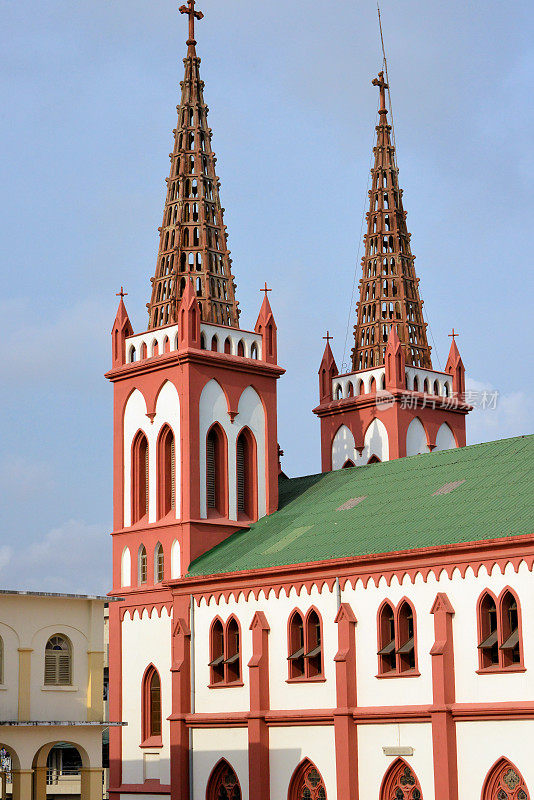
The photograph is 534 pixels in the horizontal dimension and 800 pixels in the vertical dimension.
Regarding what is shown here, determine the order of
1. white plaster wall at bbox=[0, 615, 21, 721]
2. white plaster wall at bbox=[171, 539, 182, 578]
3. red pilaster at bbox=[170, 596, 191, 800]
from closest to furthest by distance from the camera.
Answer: white plaster wall at bbox=[0, 615, 21, 721]
red pilaster at bbox=[170, 596, 191, 800]
white plaster wall at bbox=[171, 539, 182, 578]

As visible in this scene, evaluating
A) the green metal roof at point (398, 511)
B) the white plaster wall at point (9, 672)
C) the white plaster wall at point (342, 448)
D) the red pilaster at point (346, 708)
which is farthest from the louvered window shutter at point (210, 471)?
the white plaster wall at point (9, 672)

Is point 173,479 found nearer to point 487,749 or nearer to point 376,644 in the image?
point 376,644

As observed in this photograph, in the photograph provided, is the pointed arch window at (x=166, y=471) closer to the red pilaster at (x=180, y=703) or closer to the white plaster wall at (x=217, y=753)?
the red pilaster at (x=180, y=703)

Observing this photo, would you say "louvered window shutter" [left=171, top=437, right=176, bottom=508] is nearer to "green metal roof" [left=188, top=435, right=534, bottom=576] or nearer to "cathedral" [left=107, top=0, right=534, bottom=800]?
"cathedral" [left=107, top=0, right=534, bottom=800]

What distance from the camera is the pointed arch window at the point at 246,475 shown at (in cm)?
6006

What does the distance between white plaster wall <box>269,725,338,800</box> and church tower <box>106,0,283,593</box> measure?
9065 millimetres

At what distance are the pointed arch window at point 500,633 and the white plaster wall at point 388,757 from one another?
3253mm

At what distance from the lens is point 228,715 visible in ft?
172

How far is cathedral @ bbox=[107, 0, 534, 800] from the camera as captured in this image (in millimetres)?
44438

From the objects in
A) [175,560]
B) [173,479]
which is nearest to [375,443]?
[173,479]

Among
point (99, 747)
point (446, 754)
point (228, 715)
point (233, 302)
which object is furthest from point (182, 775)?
point (233, 302)

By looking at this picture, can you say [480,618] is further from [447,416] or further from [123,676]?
[447,416]

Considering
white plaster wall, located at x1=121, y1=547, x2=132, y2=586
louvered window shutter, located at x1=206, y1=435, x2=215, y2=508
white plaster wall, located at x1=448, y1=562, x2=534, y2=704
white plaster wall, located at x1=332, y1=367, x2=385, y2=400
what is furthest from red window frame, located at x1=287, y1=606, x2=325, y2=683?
white plaster wall, located at x1=332, y1=367, x2=385, y2=400

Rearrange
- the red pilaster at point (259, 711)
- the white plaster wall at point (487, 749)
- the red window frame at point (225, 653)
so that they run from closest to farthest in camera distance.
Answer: the white plaster wall at point (487, 749) < the red pilaster at point (259, 711) < the red window frame at point (225, 653)
